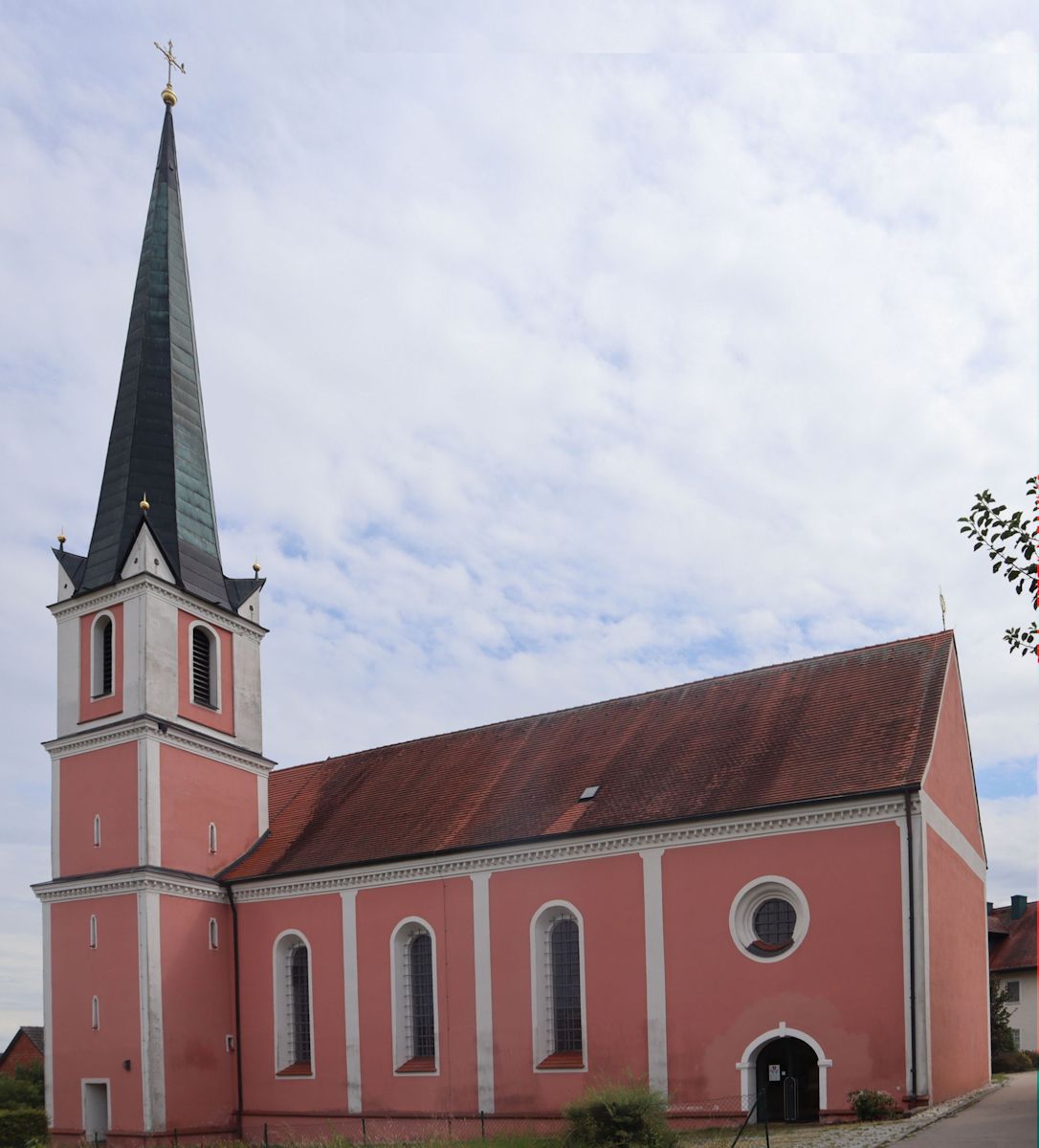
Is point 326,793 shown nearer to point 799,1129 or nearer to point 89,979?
point 89,979

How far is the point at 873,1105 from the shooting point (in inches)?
915

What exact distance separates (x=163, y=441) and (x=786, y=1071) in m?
23.8

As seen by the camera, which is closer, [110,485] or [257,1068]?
[257,1068]

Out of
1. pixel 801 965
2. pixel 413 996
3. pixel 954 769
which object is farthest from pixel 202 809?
pixel 954 769

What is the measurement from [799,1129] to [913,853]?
549 cm

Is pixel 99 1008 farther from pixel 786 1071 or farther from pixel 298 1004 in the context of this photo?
pixel 786 1071

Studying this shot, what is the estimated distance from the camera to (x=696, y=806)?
27.6m

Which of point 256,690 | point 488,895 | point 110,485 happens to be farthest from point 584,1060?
point 110,485

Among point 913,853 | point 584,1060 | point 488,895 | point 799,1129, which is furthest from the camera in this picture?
point 488,895

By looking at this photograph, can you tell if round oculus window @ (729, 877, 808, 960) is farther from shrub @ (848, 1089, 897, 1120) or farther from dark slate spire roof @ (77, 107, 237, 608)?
dark slate spire roof @ (77, 107, 237, 608)

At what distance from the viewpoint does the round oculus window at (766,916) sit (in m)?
25.8

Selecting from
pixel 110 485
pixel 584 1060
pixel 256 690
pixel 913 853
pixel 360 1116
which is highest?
pixel 110 485

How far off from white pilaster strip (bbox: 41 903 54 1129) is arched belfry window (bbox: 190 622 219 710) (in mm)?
6728

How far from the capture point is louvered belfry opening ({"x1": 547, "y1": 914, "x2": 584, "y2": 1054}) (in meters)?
28.5
